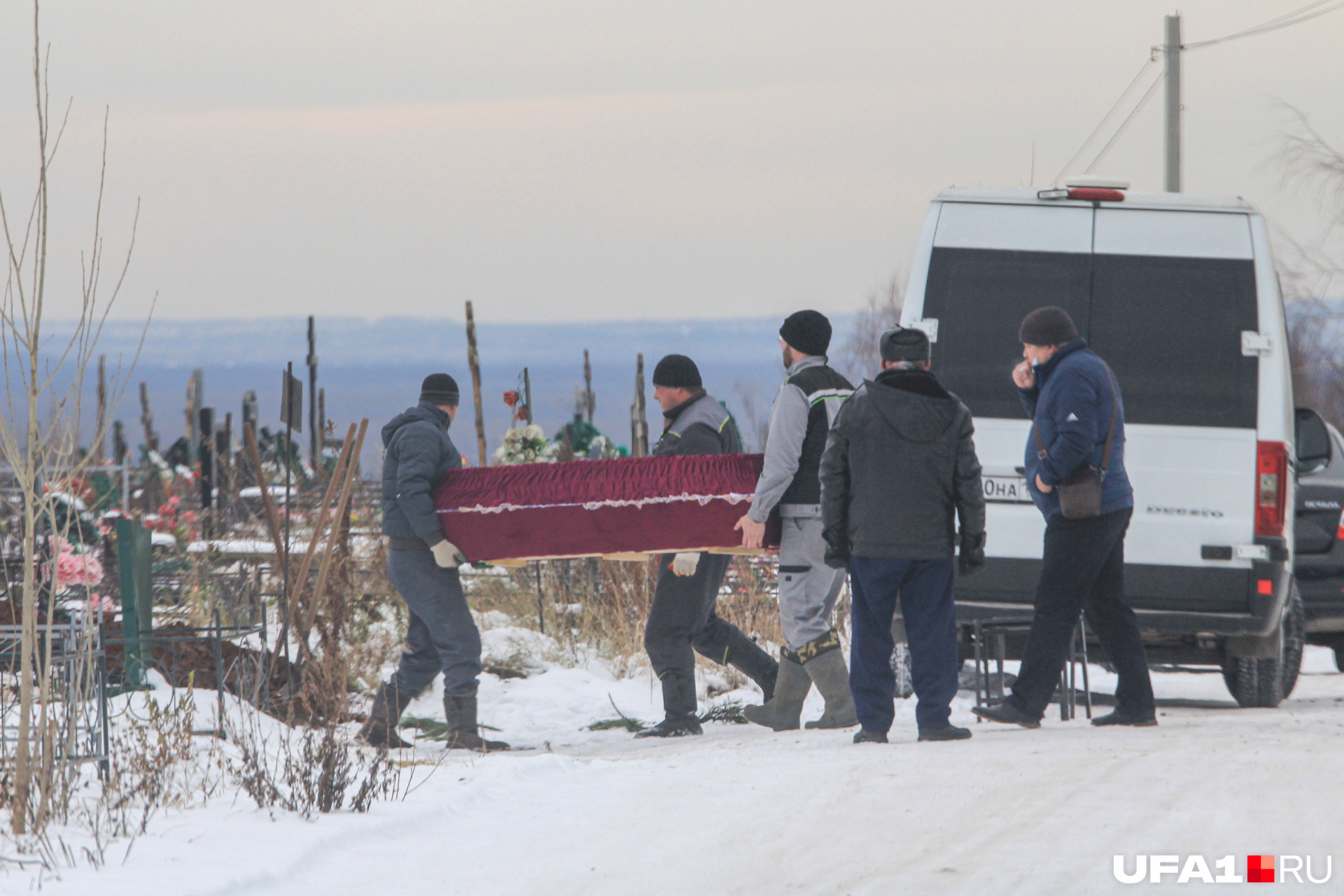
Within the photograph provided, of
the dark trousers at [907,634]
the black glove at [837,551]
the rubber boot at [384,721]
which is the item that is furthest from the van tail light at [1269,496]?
the rubber boot at [384,721]

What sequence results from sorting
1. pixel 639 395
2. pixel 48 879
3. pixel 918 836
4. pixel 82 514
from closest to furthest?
1. pixel 48 879
2. pixel 918 836
3. pixel 82 514
4. pixel 639 395

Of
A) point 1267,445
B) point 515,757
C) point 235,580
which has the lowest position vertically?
point 515,757

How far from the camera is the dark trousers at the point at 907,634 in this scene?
6398 mm

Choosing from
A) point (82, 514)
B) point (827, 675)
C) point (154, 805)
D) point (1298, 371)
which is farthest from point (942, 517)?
point (1298, 371)

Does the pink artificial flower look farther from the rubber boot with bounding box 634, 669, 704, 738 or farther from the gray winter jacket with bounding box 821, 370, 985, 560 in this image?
the gray winter jacket with bounding box 821, 370, 985, 560

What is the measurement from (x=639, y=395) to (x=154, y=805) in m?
19.7

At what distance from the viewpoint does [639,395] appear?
24.7 meters

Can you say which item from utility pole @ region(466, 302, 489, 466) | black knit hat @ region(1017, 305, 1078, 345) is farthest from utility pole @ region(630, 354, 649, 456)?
black knit hat @ region(1017, 305, 1078, 345)

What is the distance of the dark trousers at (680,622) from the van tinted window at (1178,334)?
2.14 metres

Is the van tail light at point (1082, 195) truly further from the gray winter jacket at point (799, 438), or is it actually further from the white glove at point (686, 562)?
the white glove at point (686, 562)

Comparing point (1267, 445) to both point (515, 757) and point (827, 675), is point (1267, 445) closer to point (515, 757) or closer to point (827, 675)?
point (827, 675)

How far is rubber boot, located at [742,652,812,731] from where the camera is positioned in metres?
7.35

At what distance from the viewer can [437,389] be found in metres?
7.47

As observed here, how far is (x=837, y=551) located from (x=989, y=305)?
1.79m
